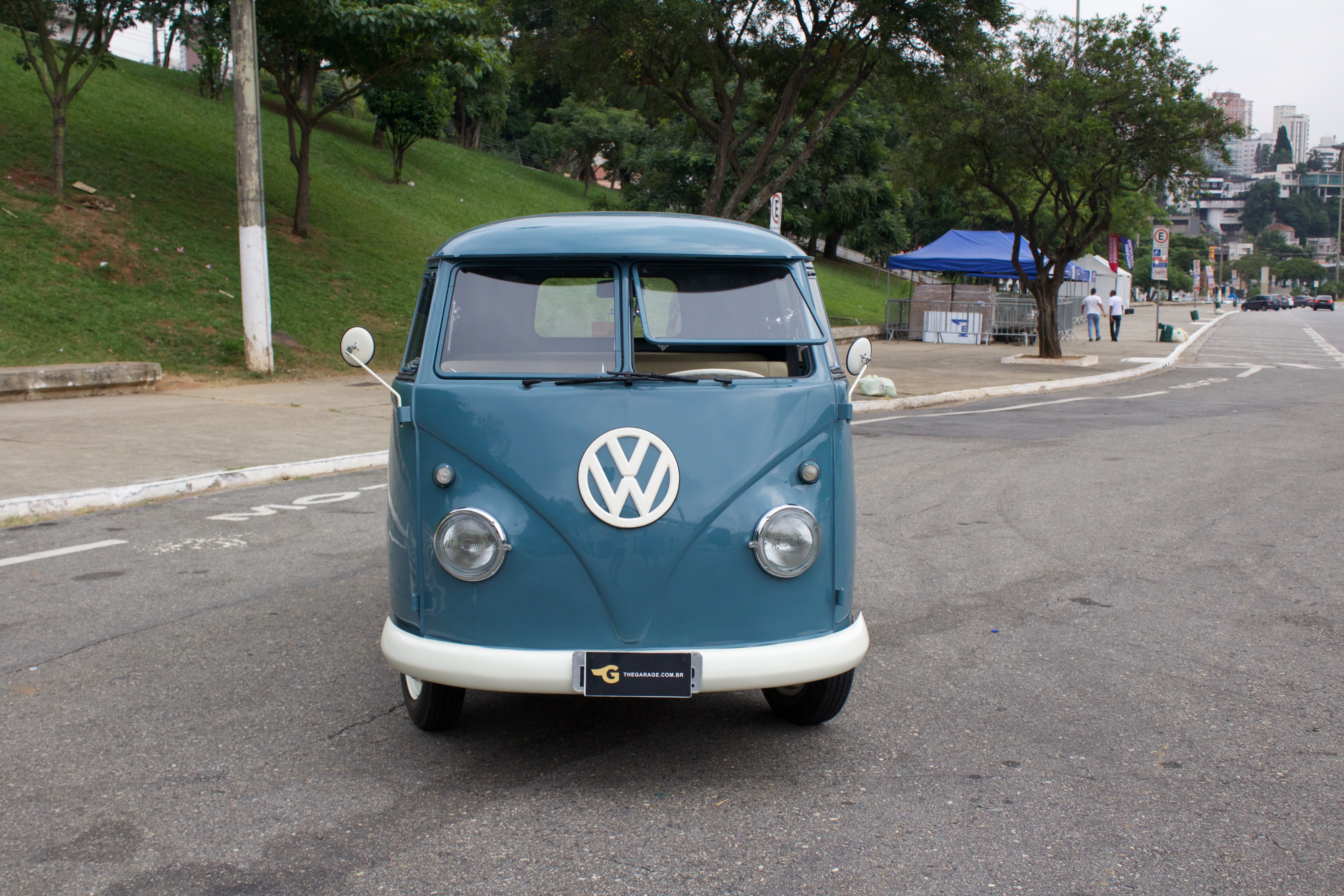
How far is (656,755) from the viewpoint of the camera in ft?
12.6

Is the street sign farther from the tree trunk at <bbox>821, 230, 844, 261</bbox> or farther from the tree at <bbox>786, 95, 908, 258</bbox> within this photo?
the tree trunk at <bbox>821, 230, 844, 261</bbox>

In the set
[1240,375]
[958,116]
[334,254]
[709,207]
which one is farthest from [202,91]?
[1240,375]

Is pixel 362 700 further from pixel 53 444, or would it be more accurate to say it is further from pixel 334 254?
pixel 334 254

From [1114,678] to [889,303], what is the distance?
91.3 ft

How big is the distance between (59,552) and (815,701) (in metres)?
4.95

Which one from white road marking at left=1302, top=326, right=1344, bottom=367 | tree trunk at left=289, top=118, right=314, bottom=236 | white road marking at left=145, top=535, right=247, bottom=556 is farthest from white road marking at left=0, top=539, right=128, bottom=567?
white road marking at left=1302, top=326, right=1344, bottom=367

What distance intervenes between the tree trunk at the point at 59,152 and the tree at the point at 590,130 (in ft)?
97.4

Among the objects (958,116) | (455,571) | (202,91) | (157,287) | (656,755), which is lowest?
(656,755)

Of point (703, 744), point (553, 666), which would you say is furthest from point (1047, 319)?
point (553, 666)

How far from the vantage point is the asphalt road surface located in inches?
121

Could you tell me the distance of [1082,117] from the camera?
2136 cm

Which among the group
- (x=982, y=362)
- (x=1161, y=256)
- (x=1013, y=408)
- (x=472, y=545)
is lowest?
(x=1013, y=408)

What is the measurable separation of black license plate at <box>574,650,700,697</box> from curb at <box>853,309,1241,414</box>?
9087mm

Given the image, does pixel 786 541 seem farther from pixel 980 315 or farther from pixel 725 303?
pixel 980 315
